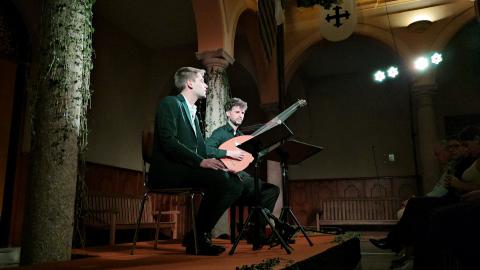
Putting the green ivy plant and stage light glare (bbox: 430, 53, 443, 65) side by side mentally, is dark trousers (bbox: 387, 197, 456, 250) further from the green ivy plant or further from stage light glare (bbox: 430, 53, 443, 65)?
stage light glare (bbox: 430, 53, 443, 65)

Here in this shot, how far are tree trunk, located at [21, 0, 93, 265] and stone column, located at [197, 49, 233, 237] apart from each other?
9.60ft

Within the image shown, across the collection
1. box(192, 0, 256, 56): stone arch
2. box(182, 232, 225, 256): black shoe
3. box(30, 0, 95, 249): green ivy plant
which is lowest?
box(182, 232, 225, 256): black shoe

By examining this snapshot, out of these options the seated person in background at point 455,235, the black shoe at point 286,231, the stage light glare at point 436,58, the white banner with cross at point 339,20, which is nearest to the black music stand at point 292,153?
the black shoe at point 286,231

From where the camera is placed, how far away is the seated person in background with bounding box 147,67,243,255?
2.94 m

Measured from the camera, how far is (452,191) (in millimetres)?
3715

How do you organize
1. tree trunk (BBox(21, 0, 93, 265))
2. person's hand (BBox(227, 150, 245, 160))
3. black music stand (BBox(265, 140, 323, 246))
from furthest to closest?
black music stand (BBox(265, 140, 323, 246)) → person's hand (BBox(227, 150, 245, 160)) → tree trunk (BBox(21, 0, 93, 265))

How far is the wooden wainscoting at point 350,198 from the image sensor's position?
10180 millimetres

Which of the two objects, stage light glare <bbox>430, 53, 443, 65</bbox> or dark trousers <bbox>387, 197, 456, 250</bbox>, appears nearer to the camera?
dark trousers <bbox>387, 197, 456, 250</bbox>

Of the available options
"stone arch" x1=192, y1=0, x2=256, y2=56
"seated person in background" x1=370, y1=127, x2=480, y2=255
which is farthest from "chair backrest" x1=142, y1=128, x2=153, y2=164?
"stone arch" x1=192, y1=0, x2=256, y2=56

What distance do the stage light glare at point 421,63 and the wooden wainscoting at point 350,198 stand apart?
11.0 ft

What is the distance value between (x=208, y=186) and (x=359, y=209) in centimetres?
813

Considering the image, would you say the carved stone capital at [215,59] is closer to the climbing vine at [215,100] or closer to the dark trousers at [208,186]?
the climbing vine at [215,100]

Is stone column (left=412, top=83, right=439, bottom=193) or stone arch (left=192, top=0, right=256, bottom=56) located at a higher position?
stone arch (left=192, top=0, right=256, bottom=56)

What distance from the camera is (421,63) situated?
834cm
